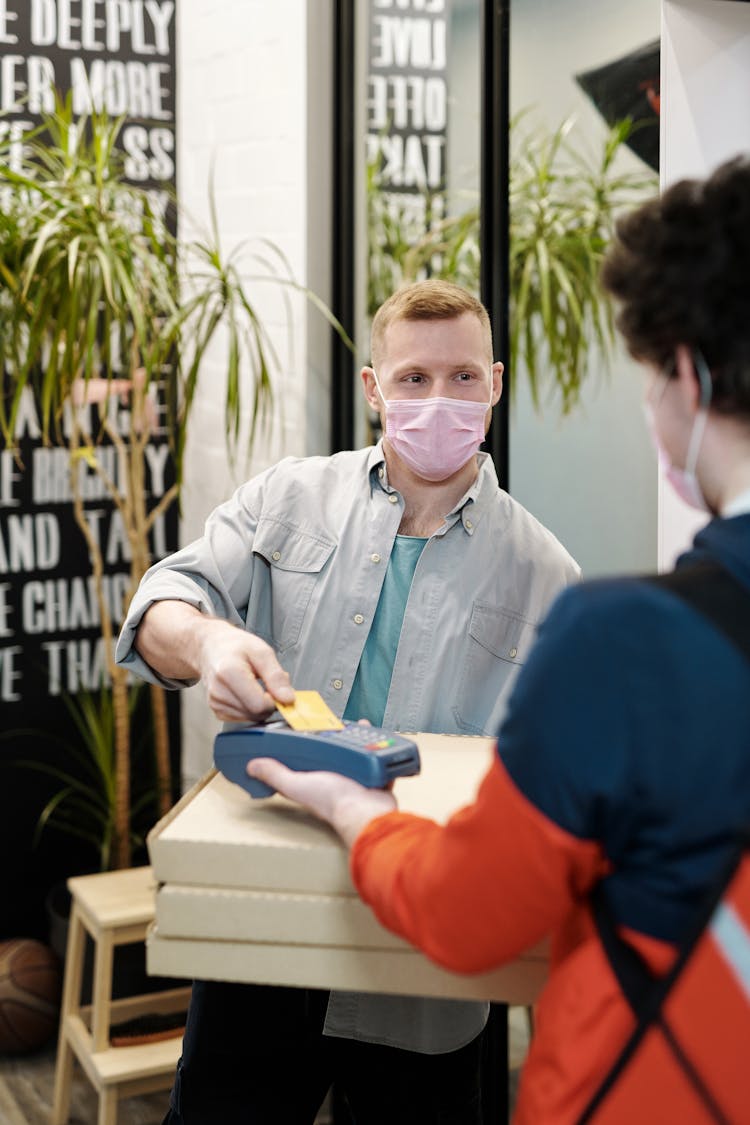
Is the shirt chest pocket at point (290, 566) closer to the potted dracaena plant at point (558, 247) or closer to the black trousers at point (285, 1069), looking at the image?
the black trousers at point (285, 1069)

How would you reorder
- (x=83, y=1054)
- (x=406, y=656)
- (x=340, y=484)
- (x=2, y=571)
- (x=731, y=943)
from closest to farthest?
(x=731, y=943)
(x=406, y=656)
(x=340, y=484)
(x=83, y=1054)
(x=2, y=571)

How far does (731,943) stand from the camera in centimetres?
82

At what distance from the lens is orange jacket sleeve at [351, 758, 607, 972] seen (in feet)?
2.77

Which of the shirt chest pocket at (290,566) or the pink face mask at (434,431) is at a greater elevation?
the pink face mask at (434,431)

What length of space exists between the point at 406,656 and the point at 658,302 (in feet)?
2.52

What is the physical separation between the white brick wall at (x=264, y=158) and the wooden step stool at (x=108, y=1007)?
25.6 inches

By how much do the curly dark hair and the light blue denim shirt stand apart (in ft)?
2.33

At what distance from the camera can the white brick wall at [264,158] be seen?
316cm

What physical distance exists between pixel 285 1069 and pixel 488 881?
80cm

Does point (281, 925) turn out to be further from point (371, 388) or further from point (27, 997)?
point (27, 997)

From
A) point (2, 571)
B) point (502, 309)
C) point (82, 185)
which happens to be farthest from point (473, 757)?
point (2, 571)

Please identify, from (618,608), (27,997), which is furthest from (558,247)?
(27,997)

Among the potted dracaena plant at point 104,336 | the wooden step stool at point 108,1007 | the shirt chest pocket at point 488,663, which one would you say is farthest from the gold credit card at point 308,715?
the potted dracaena plant at point 104,336

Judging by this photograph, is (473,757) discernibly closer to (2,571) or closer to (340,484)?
(340,484)
